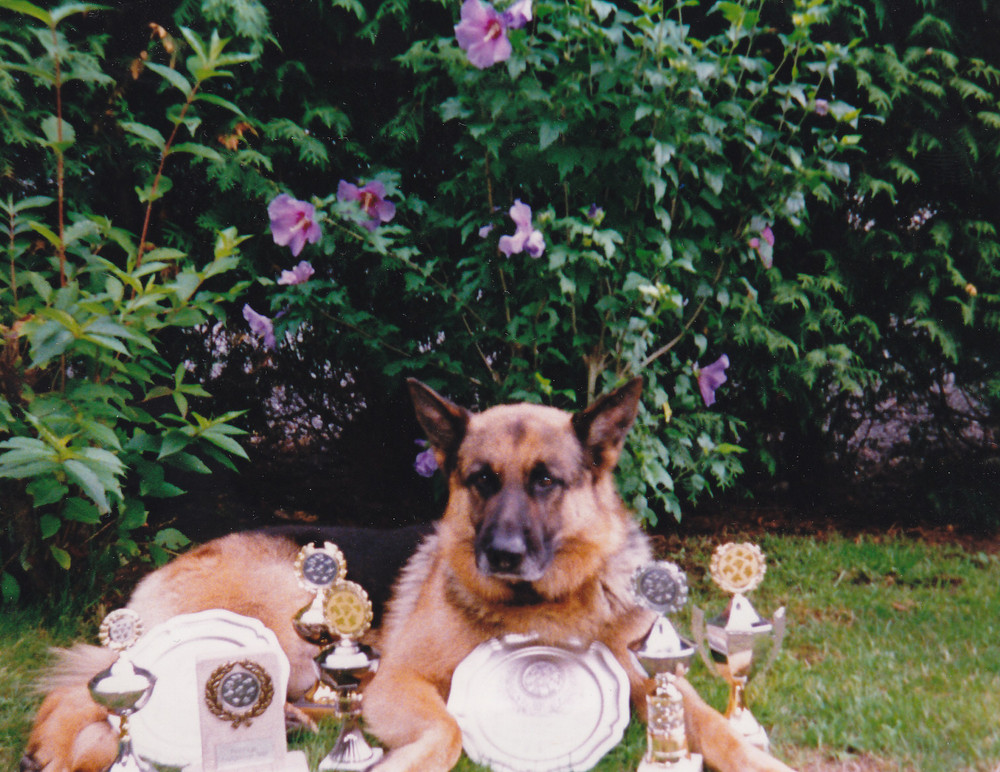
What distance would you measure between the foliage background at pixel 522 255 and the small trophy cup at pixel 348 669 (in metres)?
0.99

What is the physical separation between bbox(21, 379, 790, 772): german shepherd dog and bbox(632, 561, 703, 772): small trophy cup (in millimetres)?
117

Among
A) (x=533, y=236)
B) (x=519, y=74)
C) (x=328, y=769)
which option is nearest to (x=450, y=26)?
(x=519, y=74)

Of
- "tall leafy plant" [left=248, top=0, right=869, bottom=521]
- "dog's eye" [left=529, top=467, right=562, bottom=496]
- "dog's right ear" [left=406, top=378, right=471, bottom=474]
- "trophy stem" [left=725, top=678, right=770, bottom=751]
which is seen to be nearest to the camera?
"trophy stem" [left=725, top=678, right=770, bottom=751]

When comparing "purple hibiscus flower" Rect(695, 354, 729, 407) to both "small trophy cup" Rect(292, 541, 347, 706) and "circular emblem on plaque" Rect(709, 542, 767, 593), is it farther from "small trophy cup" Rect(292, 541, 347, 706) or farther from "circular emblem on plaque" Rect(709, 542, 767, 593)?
"small trophy cup" Rect(292, 541, 347, 706)

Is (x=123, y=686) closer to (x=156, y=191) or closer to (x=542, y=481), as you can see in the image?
(x=542, y=481)

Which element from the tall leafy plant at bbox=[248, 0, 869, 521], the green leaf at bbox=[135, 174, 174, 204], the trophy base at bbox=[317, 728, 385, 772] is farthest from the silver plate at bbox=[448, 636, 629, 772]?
the green leaf at bbox=[135, 174, 174, 204]

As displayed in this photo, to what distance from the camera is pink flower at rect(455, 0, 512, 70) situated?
289 cm

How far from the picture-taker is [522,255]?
346 centimetres

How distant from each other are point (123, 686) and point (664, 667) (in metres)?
1.48

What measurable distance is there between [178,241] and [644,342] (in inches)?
95.5

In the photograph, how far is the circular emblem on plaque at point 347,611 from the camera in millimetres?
2307

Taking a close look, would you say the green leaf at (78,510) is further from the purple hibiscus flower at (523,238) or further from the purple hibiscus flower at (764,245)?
the purple hibiscus flower at (764,245)

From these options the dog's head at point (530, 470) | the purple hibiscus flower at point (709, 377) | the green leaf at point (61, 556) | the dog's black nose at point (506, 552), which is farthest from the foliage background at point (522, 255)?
the dog's black nose at point (506, 552)

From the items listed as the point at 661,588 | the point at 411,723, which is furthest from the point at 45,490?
the point at 661,588
